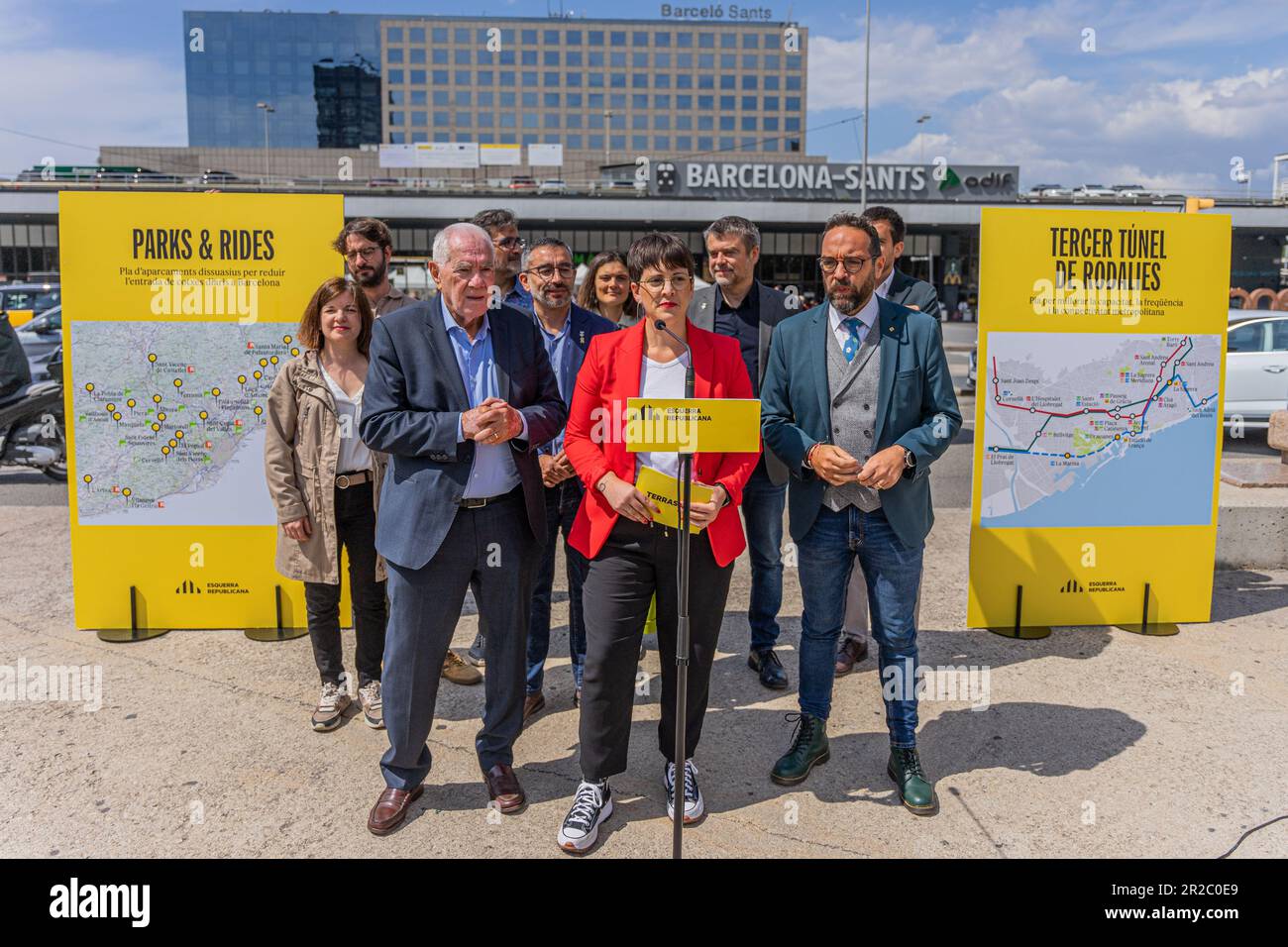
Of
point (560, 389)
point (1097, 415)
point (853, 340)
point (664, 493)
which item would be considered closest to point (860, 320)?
point (853, 340)

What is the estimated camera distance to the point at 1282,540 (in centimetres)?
657

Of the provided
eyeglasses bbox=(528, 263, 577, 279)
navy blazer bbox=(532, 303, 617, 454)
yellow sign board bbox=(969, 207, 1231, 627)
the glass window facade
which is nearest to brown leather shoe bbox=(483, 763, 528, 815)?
navy blazer bbox=(532, 303, 617, 454)

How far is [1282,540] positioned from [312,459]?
6371 mm

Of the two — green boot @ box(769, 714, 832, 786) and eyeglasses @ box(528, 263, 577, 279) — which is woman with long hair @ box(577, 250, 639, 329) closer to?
eyeglasses @ box(528, 263, 577, 279)

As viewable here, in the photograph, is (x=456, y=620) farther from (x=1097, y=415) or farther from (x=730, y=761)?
(x=1097, y=415)

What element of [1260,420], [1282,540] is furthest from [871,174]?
[1282,540]

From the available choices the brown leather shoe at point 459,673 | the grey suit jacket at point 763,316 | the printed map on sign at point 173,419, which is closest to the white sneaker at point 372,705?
the brown leather shoe at point 459,673

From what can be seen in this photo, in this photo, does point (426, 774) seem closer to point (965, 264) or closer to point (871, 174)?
point (871, 174)

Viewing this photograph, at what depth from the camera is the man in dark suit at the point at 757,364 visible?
4625 mm

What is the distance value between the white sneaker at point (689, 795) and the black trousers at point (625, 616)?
0.24 meters

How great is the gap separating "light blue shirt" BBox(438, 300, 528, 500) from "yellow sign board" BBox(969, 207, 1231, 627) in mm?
2895

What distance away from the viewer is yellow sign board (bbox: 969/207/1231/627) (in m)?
5.18

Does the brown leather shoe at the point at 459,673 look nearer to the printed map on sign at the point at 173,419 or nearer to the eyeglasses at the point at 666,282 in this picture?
the printed map on sign at the point at 173,419
